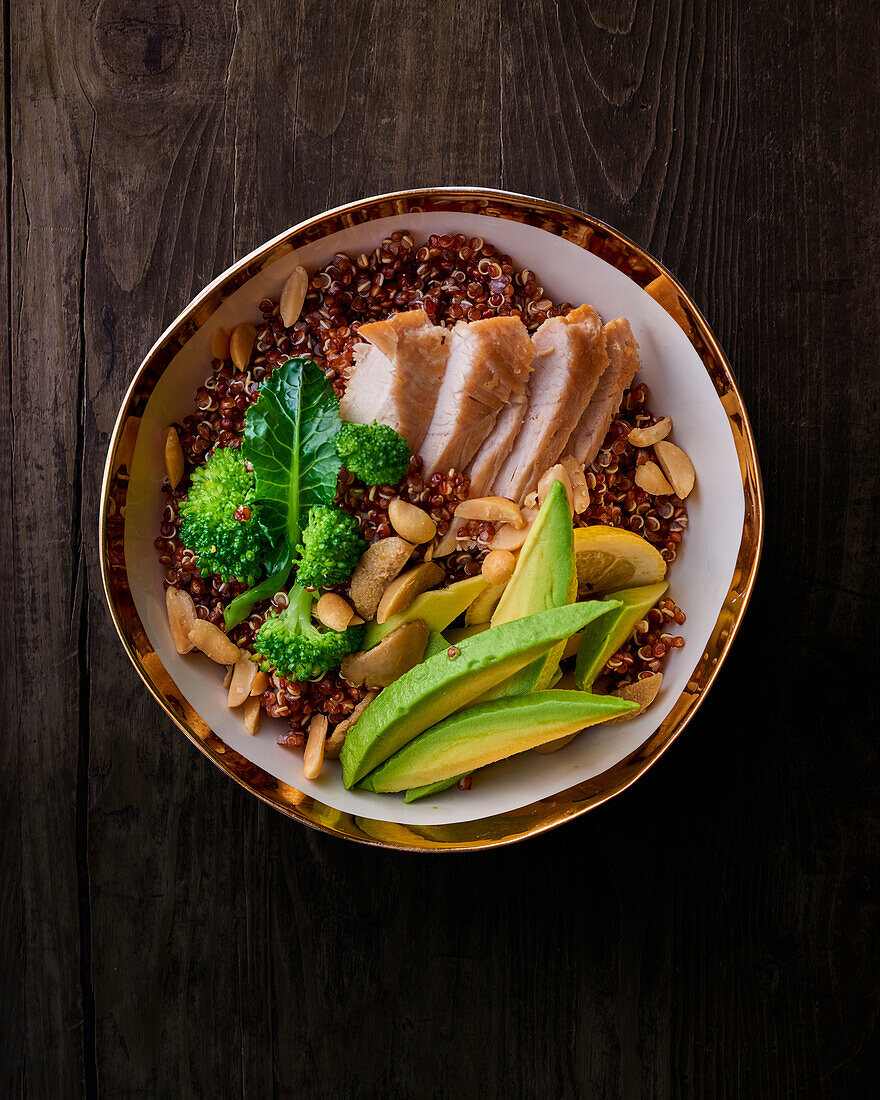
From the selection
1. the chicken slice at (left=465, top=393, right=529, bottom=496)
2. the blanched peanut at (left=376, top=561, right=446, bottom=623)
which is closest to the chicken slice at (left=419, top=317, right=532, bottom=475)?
the chicken slice at (left=465, top=393, right=529, bottom=496)

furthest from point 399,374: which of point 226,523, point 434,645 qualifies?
point 434,645

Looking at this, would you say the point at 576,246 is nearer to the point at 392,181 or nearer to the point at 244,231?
the point at 392,181

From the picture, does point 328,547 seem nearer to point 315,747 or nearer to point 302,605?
point 302,605

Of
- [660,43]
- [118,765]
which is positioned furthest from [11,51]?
[118,765]

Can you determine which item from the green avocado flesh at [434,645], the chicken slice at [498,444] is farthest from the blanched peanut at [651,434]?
the green avocado flesh at [434,645]

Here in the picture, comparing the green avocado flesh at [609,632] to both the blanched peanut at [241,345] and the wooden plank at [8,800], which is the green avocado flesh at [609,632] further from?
the wooden plank at [8,800]

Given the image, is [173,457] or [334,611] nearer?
[334,611]
